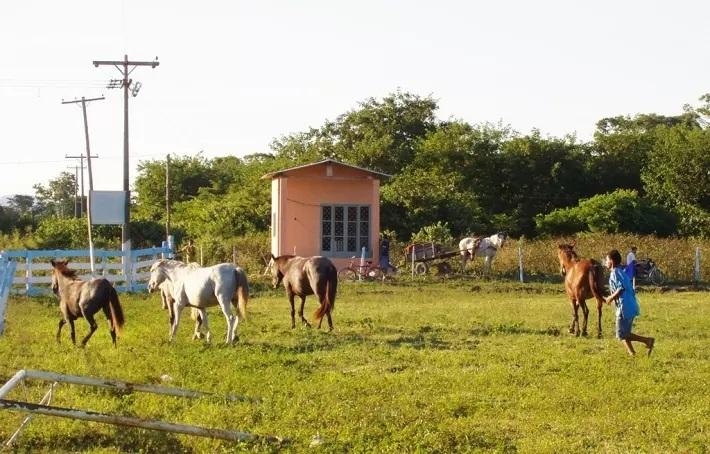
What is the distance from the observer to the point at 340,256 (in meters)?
34.0

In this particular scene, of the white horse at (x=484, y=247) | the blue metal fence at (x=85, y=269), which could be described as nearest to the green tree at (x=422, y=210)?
the white horse at (x=484, y=247)

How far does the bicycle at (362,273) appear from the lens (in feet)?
106

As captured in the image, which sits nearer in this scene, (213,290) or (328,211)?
(213,290)

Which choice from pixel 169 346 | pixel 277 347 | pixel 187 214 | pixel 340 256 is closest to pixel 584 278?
pixel 277 347

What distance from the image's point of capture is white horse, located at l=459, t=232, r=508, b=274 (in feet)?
110

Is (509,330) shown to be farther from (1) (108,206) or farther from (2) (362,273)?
(1) (108,206)

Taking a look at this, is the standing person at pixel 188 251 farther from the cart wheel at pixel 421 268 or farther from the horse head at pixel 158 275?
the horse head at pixel 158 275

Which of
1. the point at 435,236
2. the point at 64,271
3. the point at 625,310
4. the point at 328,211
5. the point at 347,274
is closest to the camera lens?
the point at 625,310

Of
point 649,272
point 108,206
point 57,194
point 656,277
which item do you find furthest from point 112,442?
point 57,194

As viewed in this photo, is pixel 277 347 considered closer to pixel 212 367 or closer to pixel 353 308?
pixel 212 367

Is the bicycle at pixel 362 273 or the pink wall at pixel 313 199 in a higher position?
the pink wall at pixel 313 199

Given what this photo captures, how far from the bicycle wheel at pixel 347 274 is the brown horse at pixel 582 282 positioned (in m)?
14.4

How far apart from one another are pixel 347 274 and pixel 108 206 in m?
7.88

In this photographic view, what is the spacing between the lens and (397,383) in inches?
468
